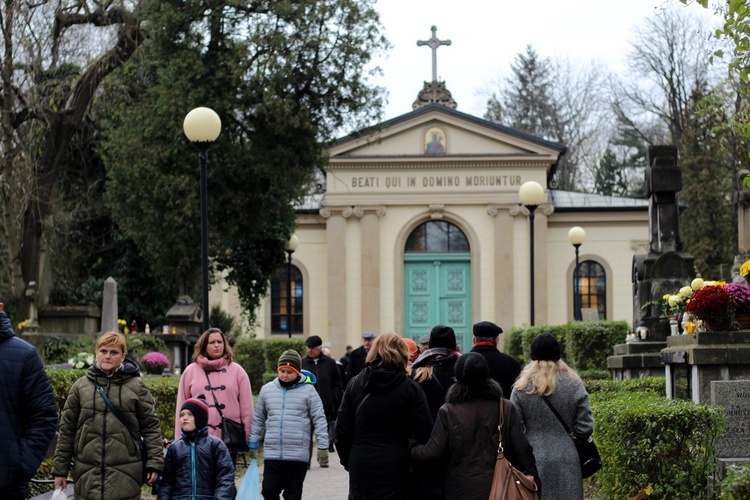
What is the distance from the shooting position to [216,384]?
9266mm

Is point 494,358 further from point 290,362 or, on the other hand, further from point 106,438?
point 106,438

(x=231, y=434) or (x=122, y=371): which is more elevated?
(x=122, y=371)

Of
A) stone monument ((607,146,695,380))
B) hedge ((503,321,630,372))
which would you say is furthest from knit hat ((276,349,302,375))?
hedge ((503,321,630,372))

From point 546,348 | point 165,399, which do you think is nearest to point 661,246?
point 165,399

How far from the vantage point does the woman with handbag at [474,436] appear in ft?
23.3

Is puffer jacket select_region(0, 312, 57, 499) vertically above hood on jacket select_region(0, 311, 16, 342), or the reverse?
hood on jacket select_region(0, 311, 16, 342)

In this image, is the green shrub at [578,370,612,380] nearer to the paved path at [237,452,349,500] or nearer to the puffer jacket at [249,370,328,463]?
the paved path at [237,452,349,500]

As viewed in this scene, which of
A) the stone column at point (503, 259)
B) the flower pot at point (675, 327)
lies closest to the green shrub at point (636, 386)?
the flower pot at point (675, 327)

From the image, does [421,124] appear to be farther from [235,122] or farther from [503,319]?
[235,122]

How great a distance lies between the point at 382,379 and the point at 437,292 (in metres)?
31.7

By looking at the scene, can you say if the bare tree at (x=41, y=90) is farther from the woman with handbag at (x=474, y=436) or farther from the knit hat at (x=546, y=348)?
the woman with handbag at (x=474, y=436)

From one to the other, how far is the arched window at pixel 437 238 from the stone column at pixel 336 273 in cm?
239

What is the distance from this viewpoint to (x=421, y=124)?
3875 cm

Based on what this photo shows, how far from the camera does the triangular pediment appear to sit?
1518 inches
